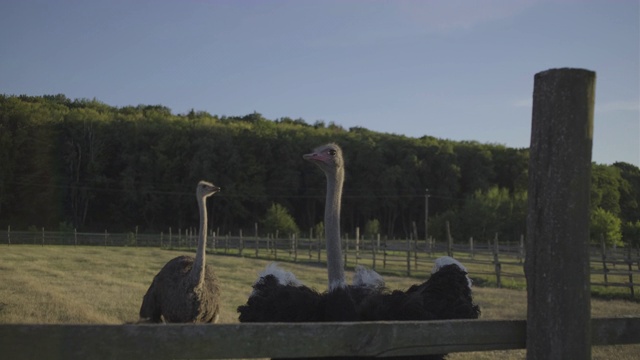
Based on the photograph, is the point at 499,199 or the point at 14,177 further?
the point at 499,199

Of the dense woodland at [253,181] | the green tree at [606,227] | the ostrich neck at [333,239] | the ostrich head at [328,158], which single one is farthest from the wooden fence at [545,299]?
the dense woodland at [253,181]

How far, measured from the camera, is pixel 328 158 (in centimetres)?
399

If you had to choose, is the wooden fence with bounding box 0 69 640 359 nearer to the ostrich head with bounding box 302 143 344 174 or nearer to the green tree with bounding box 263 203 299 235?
the ostrich head with bounding box 302 143 344 174

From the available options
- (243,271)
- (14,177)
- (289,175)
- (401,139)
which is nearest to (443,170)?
(401,139)

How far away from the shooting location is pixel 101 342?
173cm

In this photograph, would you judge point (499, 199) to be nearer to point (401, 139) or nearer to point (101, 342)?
point (401, 139)

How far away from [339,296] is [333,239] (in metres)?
0.59

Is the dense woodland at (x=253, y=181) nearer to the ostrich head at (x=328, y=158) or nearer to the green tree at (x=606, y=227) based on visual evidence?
the green tree at (x=606, y=227)

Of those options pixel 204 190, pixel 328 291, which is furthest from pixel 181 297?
pixel 328 291

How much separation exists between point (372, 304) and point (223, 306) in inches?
275

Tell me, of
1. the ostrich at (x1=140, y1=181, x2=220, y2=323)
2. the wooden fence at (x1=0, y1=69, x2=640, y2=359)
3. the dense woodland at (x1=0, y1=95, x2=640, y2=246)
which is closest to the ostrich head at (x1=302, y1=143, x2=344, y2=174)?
the wooden fence at (x1=0, y1=69, x2=640, y2=359)

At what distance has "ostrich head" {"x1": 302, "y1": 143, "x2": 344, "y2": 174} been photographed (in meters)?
3.97

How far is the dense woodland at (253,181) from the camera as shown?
36812 mm

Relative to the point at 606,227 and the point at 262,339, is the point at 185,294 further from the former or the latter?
the point at 606,227
